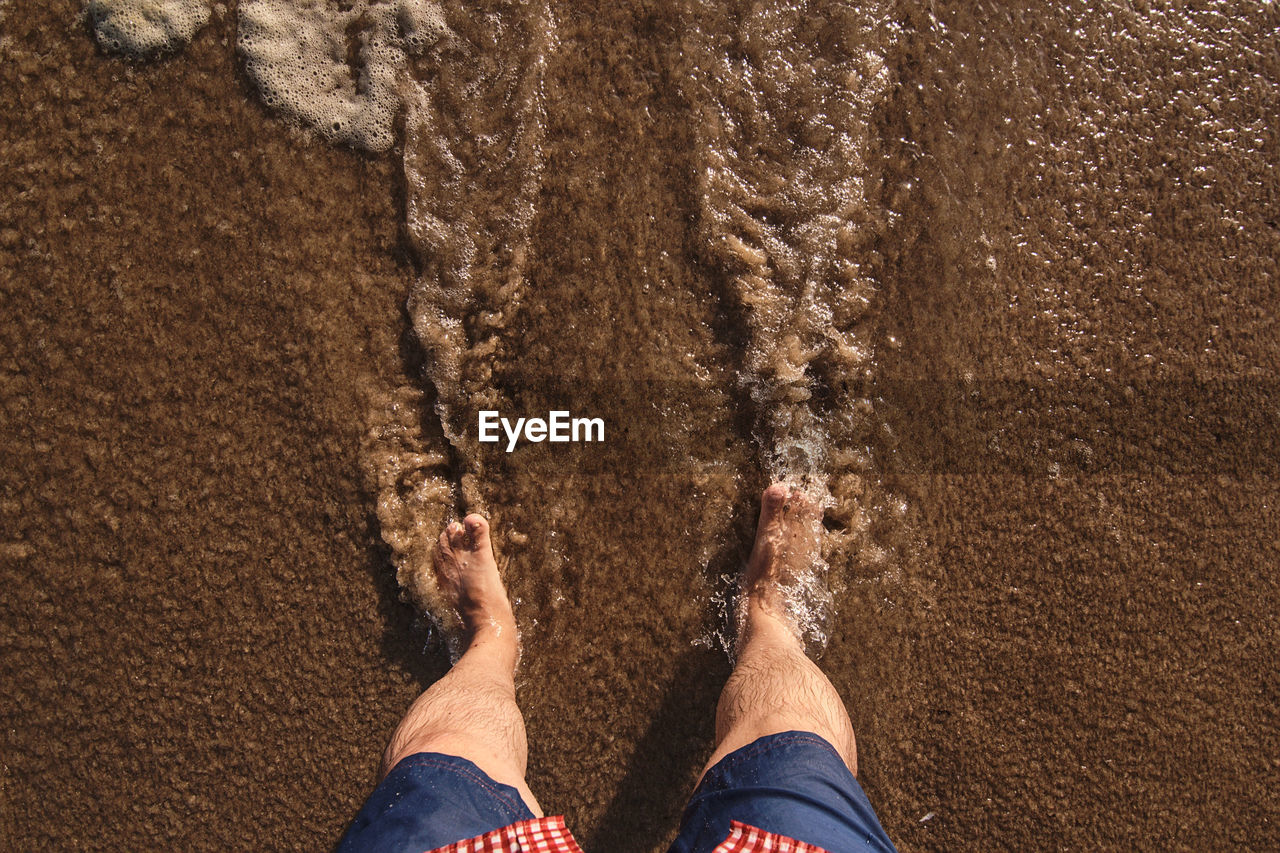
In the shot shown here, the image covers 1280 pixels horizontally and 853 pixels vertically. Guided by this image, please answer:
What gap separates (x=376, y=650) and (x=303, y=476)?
1.44 feet

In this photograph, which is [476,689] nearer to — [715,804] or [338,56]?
[715,804]

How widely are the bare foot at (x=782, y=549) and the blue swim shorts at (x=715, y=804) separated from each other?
31cm

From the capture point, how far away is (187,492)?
5.69 feet

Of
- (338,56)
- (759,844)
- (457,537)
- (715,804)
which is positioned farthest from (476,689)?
(338,56)

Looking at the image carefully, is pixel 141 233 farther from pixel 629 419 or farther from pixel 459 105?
pixel 629 419

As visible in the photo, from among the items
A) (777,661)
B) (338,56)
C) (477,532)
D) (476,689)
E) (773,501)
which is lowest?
(476,689)

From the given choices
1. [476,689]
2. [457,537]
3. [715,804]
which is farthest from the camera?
[457,537]

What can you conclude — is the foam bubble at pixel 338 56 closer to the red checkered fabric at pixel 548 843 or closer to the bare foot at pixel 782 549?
the bare foot at pixel 782 549

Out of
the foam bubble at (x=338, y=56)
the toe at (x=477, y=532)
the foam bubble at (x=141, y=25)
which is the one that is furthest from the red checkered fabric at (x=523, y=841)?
the foam bubble at (x=141, y=25)

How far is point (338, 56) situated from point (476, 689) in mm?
1537

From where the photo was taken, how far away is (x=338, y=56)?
5.98 feet

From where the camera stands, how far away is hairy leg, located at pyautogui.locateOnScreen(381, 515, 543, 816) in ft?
4.99

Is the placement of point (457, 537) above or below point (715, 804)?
above

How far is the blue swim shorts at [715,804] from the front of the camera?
1290 mm
